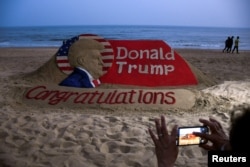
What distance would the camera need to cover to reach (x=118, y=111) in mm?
4773

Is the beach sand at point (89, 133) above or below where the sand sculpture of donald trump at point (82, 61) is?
below

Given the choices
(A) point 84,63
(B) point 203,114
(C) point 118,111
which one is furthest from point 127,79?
(B) point 203,114

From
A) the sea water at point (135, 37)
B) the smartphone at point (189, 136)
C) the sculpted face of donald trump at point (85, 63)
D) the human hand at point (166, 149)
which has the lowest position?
the human hand at point (166, 149)

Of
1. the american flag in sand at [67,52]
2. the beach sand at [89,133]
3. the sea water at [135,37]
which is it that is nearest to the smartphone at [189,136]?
the beach sand at [89,133]

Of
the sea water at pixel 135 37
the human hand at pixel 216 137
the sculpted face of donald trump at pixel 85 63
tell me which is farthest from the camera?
the sea water at pixel 135 37

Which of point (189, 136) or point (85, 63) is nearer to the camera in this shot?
point (189, 136)

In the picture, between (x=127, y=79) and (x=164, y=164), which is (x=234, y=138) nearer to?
(x=164, y=164)

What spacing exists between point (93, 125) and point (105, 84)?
7.20ft

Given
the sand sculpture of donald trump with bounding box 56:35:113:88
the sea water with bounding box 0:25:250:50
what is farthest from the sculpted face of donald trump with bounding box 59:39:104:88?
the sea water with bounding box 0:25:250:50

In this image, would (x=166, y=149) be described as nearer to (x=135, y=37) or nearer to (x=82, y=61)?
(x=82, y=61)

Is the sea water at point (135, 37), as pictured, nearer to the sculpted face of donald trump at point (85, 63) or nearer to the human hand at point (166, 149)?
the sculpted face of donald trump at point (85, 63)

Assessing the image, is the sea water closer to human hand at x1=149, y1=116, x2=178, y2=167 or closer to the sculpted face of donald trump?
the sculpted face of donald trump

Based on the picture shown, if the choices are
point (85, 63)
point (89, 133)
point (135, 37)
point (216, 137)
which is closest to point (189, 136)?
point (216, 137)

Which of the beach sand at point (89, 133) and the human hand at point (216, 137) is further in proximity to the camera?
the beach sand at point (89, 133)
